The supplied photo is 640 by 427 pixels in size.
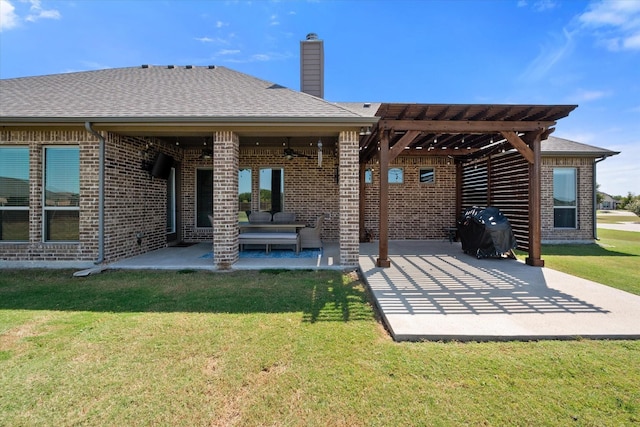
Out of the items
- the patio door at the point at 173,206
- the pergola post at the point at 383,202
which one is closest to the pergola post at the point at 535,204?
the pergola post at the point at 383,202

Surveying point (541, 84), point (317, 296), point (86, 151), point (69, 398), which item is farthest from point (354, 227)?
point (541, 84)

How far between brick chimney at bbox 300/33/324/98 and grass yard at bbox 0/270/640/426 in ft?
27.0

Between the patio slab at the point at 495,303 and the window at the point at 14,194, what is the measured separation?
24.2 feet

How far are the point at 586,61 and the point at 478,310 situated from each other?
39.0ft

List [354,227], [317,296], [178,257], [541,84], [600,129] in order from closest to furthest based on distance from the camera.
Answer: [317,296]
[354,227]
[178,257]
[541,84]
[600,129]

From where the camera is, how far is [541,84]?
1084cm

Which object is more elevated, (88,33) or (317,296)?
(88,33)

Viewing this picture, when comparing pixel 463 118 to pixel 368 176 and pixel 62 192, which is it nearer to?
pixel 368 176

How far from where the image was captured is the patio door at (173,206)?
8.94 metres

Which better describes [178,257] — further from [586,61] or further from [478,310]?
[586,61]

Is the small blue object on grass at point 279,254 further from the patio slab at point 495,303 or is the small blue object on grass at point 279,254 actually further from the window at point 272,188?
the window at point 272,188

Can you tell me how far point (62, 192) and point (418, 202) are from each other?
A: 10.1 meters

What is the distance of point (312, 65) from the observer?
9734 millimetres

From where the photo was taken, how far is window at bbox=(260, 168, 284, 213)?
9617 mm
